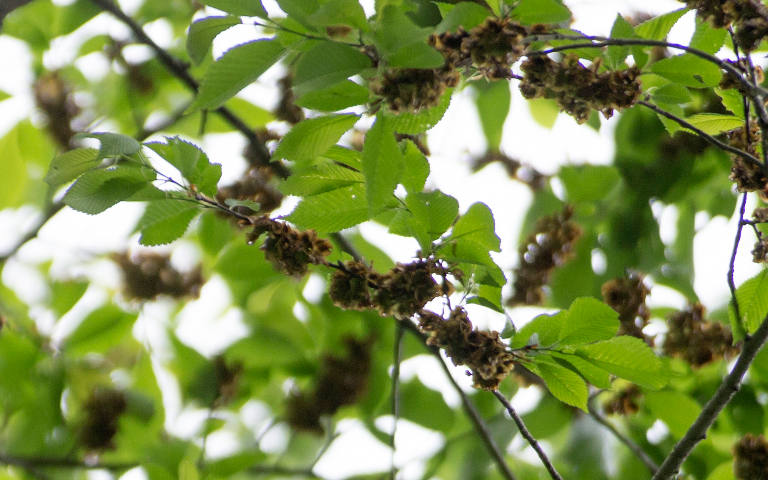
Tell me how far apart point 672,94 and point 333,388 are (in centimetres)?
149

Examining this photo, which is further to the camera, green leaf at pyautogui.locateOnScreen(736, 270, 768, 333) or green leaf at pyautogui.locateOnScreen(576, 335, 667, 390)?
green leaf at pyautogui.locateOnScreen(736, 270, 768, 333)

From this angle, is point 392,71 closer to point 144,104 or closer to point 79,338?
point 79,338

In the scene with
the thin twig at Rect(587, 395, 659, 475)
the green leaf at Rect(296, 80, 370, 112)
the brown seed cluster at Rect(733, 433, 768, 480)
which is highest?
the green leaf at Rect(296, 80, 370, 112)

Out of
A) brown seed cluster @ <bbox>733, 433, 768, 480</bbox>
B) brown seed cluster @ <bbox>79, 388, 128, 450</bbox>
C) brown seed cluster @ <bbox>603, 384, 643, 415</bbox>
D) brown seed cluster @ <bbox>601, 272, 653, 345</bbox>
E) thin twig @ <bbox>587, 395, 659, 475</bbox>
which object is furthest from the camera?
brown seed cluster @ <bbox>79, 388, 128, 450</bbox>

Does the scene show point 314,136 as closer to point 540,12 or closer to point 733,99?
point 540,12

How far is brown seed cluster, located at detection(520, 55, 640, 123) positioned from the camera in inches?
49.2

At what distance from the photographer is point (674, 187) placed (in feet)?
7.97

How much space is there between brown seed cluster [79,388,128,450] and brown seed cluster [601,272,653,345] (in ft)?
5.25

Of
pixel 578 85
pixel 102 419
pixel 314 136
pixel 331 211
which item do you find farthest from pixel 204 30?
pixel 102 419

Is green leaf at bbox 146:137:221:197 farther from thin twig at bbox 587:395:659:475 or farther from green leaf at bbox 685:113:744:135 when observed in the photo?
thin twig at bbox 587:395:659:475

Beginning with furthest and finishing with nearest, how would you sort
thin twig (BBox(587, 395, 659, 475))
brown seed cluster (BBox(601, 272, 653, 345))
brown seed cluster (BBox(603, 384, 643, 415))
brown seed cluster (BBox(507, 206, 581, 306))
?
brown seed cluster (BBox(507, 206, 581, 306)) < brown seed cluster (BBox(603, 384, 643, 415)) < brown seed cluster (BBox(601, 272, 653, 345)) < thin twig (BBox(587, 395, 659, 475))

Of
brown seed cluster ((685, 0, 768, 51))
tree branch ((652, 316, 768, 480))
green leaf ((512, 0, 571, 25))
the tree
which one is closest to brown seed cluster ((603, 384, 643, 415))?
the tree

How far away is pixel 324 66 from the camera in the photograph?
0.99 meters

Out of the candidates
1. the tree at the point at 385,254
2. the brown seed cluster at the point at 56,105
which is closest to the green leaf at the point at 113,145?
the tree at the point at 385,254
